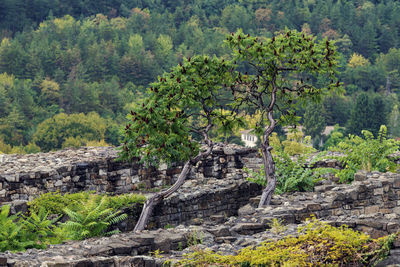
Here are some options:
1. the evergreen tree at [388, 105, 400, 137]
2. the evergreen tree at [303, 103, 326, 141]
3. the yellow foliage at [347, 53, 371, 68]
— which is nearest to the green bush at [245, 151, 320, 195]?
the evergreen tree at [303, 103, 326, 141]

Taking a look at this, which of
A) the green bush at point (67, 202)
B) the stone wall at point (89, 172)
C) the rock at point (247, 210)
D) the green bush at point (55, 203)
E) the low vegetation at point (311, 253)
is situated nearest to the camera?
the low vegetation at point (311, 253)

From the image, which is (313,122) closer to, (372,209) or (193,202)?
(193,202)

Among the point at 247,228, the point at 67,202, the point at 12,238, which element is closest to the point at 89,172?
the point at 67,202

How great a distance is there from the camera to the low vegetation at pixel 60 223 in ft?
43.7

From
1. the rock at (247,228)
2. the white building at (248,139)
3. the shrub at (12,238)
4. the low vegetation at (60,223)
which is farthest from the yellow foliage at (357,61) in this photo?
the shrub at (12,238)

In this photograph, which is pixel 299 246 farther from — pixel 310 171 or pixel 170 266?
pixel 310 171

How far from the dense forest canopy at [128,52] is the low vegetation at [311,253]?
8179 centimetres

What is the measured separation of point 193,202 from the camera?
17906mm

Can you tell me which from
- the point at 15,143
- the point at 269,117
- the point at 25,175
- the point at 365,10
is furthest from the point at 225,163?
the point at 365,10

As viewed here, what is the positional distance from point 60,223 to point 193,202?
3930mm

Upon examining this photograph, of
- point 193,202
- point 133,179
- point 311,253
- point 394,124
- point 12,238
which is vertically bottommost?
point 394,124

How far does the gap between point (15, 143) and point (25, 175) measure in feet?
278

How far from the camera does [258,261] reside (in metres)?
10.3

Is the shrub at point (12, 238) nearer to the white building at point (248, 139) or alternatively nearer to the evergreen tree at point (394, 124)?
the white building at point (248, 139)
